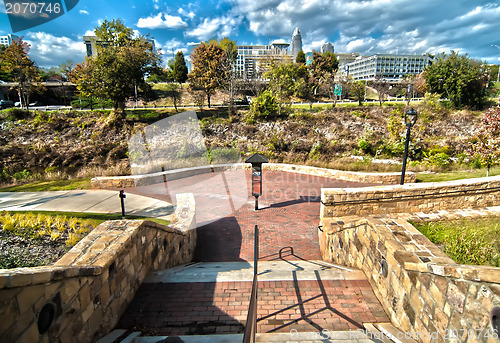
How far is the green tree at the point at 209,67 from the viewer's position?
31.0 metres

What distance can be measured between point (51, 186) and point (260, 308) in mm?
12415

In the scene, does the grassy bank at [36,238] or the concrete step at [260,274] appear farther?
the concrete step at [260,274]

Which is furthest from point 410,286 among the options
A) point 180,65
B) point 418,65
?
point 418,65

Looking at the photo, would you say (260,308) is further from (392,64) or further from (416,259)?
(392,64)

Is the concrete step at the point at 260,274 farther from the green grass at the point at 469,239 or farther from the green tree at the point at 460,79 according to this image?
the green tree at the point at 460,79

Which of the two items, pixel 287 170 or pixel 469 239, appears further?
pixel 287 170

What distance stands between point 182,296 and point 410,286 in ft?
10.9

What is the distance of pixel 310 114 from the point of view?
24625 mm

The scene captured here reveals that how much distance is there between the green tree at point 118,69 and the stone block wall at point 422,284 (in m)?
23.0

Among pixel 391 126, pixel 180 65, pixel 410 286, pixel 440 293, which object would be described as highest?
pixel 180 65

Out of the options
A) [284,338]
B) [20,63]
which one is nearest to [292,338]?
[284,338]

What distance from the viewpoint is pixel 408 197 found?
7359 mm

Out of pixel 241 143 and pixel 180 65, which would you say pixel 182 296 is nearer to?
pixel 241 143

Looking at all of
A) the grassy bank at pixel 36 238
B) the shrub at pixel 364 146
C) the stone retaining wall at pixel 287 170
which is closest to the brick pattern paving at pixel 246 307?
the grassy bank at pixel 36 238
